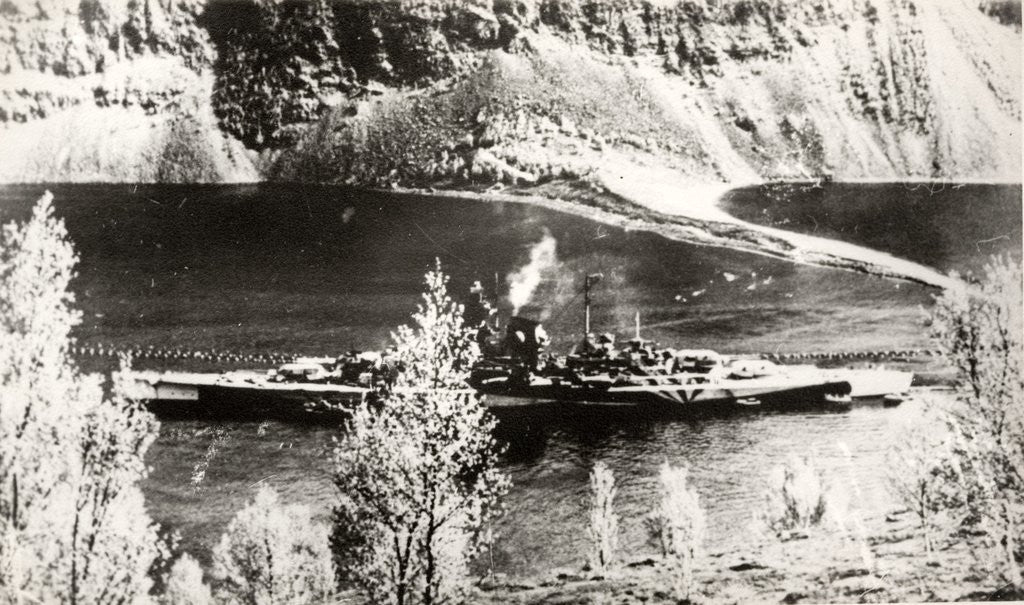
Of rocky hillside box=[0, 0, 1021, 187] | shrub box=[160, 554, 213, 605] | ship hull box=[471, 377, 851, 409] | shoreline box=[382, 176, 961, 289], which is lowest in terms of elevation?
shrub box=[160, 554, 213, 605]

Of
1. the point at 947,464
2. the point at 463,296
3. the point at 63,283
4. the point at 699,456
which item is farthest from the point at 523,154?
the point at 947,464

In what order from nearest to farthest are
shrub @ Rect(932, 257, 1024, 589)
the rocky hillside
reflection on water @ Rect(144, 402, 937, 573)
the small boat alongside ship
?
1. reflection on water @ Rect(144, 402, 937, 573)
2. the small boat alongside ship
3. the rocky hillside
4. shrub @ Rect(932, 257, 1024, 589)

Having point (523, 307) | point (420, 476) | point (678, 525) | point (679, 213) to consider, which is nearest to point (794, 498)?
point (678, 525)

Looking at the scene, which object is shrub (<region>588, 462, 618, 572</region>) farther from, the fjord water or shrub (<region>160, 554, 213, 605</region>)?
shrub (<region>160, 554, 213, 605</region>)

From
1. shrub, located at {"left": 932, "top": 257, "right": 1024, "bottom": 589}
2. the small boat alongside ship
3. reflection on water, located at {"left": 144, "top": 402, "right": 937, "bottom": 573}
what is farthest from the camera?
shrub, located at {"left": 932, "top": 257, "right": 1024, "bottom": 589}

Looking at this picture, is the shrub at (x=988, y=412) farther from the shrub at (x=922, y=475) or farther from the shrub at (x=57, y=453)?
the shrub at (x=57, y=453)

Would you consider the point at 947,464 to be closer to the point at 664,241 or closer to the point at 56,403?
the point at 664,241

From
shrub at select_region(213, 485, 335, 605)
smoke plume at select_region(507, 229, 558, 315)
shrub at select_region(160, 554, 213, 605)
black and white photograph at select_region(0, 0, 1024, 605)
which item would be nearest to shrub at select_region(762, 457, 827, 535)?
black and white photograph at select_region(0, 0, 1024, 605)
